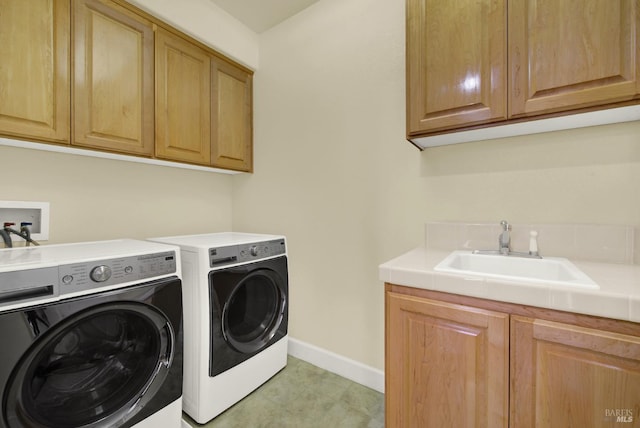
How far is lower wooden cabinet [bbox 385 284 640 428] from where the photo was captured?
0.72 meters

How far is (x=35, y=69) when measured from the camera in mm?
1260

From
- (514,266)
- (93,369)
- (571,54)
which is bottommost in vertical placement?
(93,369)

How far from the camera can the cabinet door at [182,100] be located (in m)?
1.72

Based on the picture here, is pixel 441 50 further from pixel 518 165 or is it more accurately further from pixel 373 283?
pixel 373 283

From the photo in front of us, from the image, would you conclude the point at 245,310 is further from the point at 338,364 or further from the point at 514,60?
the point at 514,60

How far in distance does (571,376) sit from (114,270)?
1.58 meters

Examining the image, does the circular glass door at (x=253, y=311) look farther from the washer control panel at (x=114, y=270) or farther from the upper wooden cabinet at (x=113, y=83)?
the upper wooden cabinet at (x=113, y=83)

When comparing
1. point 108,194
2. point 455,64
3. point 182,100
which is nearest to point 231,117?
point 182,100

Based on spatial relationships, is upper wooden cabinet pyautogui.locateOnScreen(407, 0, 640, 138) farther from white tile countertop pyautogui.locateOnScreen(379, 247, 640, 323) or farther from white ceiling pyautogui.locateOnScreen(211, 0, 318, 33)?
white ceiling pyautogui.locateOnScreen(211, 0, 318, 33)

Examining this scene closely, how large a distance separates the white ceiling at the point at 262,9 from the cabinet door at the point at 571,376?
2357 millimetres

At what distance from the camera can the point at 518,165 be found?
133 cm

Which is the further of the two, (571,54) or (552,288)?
(571,54)

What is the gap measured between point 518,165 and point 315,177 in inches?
47.4

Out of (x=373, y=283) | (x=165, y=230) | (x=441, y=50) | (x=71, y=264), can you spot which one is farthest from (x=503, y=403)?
(x=165, y=230)
